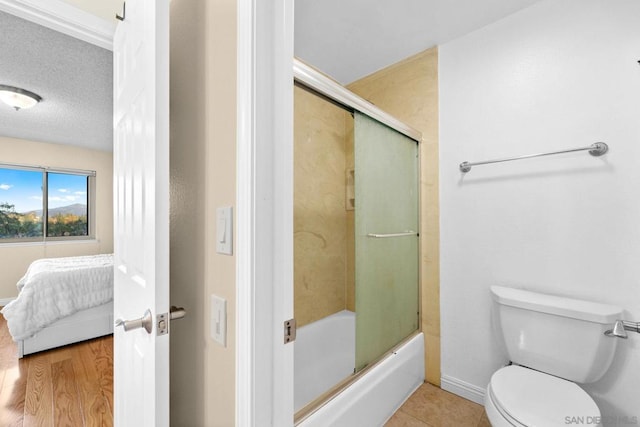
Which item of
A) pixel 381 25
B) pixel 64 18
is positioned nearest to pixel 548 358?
pixel 381 25

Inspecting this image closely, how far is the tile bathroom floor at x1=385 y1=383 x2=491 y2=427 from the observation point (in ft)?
5.24

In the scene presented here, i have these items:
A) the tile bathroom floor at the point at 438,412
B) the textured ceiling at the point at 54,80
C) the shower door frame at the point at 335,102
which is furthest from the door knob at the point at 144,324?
the textured ceiling at the point at 54,80

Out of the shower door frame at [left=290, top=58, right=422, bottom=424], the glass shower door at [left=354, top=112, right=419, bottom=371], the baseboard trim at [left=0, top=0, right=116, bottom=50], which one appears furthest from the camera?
the glass shower door at [left=354, top=112, right=419, bottom=371]

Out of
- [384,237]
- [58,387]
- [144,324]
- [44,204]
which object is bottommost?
[58,387]

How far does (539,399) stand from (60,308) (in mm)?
3534

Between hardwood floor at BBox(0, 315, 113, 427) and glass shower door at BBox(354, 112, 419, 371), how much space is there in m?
1.68

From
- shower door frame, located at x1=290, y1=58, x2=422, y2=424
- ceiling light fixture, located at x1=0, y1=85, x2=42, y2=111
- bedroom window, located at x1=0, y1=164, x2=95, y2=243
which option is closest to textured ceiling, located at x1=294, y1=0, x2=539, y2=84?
shower door frame, located at x1=290, y1=58, x2=422, y2=424

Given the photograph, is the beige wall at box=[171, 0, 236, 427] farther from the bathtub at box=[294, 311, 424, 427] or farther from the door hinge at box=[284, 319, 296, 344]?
the bathtub at box=[294, 311, 424, 427]

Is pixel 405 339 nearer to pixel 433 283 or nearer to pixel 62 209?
pixel 433 283

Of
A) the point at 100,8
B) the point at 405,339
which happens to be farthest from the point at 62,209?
the point at 405,339

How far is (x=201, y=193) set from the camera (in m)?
0.84

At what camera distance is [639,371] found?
130cm

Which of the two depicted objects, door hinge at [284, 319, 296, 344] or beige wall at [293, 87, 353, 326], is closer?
door hinge at [284, 319, 296, 344]

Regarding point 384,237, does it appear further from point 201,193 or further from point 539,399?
point 201,193
